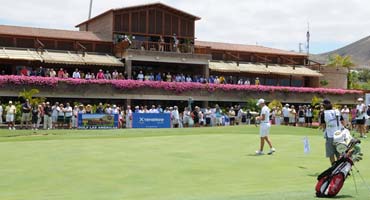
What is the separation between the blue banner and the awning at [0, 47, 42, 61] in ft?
36.2

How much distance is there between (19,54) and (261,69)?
22.8m

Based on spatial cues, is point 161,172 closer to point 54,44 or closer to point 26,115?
point 26,115

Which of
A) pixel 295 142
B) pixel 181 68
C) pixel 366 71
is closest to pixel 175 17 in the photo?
pixel 181 68

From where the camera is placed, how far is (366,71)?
102688 millimetres

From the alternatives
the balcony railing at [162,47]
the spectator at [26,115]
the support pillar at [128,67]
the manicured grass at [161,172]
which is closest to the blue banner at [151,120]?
the spectator at [26,115]

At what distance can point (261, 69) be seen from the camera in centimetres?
5347

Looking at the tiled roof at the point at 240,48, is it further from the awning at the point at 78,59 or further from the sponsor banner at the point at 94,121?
the sponsor banner at the point at 94,121

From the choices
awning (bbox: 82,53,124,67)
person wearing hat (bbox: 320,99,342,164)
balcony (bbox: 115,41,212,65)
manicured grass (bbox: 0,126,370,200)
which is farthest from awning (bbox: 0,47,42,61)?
person wearing hat (bbox: 320,99,342,164)

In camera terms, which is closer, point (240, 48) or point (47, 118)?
point (47, 118)

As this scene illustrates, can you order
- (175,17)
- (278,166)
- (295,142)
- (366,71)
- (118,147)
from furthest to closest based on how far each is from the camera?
(366,71), (175,17), (295,142), (118,147), (278,166)

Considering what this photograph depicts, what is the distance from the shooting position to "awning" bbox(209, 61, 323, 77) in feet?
167

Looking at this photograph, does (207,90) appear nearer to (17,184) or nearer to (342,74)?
(342,74)

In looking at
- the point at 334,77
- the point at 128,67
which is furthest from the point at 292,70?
the point at 128,67

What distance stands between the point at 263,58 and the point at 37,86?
84.4ft
